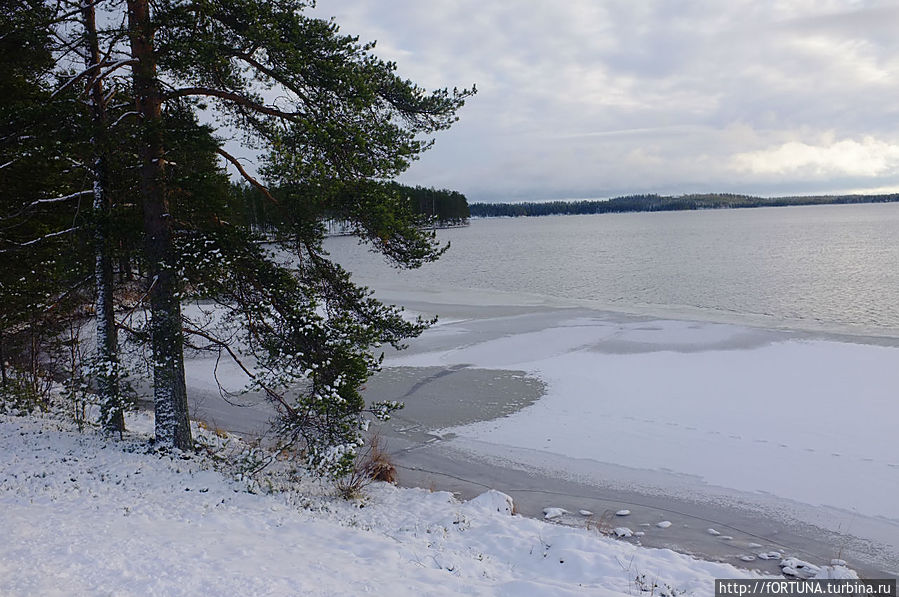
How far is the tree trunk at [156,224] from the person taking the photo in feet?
29.1

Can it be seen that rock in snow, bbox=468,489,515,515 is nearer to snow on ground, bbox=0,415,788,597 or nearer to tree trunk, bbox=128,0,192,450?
snow on ground, bbox=0,415,788,597

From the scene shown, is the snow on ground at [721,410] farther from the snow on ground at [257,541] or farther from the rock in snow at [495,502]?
the snow on ground at [257,541]

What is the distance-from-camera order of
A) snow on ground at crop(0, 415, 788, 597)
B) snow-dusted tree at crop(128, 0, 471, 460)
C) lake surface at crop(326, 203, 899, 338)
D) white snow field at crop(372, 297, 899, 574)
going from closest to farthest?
snow on ground at crop(0, 415, 788, 597) → snow-dusted tree at crop(128, 0, 471, 460) → white snow field at crop(372, 297, 899, 574) → lake surface at crop(326, 203, 899, 338)

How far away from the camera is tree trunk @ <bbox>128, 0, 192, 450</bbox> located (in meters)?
8.88

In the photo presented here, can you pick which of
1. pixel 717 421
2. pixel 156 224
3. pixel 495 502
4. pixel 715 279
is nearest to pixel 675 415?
pixel 717 421

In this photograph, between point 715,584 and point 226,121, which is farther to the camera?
point 226,121

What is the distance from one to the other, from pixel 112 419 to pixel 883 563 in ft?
→ 39.1

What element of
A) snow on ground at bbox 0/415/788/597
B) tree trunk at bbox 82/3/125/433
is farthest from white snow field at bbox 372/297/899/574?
tree trunk at bbox 82/3/125/433

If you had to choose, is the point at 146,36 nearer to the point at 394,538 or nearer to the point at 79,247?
the point at 79,247

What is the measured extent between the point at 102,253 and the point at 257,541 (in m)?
5.47

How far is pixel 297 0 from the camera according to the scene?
9.64 meters

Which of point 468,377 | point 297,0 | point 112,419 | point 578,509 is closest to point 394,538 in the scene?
point 578,509

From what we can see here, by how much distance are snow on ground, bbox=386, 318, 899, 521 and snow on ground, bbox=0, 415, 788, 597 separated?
12.2ft

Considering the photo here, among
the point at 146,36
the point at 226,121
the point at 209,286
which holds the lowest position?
the point at 209,286
